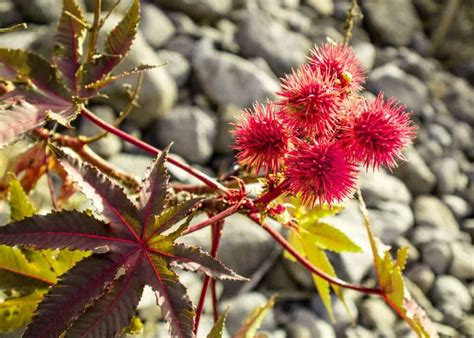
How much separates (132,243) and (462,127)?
3465 mm

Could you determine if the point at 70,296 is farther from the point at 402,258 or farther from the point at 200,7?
the point at 200,7

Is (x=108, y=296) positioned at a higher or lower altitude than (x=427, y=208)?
lower

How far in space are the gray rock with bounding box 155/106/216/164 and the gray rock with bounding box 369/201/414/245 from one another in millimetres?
969

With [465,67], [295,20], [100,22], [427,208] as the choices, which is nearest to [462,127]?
[465,67]

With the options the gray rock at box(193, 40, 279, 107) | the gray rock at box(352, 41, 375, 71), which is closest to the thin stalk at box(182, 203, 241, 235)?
the gray rock at box(193, 40, 279, 107)

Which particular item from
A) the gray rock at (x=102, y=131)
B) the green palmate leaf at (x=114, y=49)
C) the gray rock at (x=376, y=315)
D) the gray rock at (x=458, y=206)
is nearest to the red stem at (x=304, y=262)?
the green palmate leaf at (x=114, y=49)

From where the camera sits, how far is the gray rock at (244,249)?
220 cm

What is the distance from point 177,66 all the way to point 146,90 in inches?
17.4

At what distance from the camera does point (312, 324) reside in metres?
2.32

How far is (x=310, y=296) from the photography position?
2.46 m

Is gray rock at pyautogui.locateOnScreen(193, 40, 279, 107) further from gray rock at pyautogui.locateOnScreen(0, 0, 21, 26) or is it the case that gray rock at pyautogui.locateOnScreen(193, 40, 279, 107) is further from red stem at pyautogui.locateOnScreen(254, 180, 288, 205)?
red stem at pyautogui.locateOnScreen(254, 180, 288, 205)

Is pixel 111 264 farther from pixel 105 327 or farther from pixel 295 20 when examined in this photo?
pixel 295 20

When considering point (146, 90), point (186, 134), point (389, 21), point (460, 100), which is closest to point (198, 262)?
point (146, 90)

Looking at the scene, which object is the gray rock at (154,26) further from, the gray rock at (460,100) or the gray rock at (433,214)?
the gray rock at (460,100)
